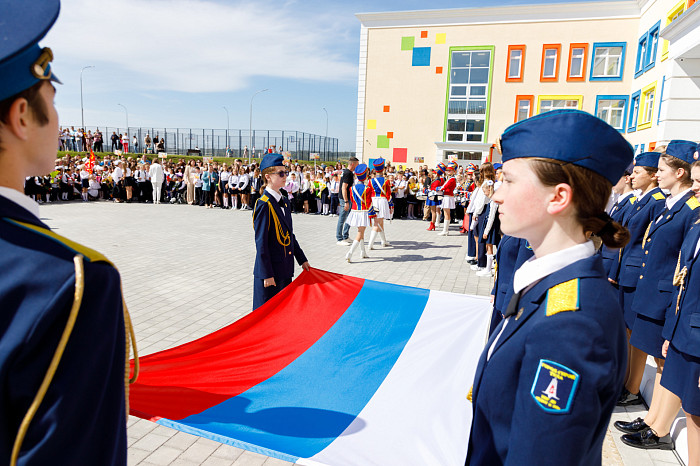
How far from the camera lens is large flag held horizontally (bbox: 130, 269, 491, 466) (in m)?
2.49

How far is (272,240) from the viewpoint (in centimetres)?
491

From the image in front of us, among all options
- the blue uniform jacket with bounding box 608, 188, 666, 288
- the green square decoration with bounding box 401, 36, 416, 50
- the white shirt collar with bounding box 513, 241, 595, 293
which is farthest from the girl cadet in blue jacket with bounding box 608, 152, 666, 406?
the green square decoration with bounding box 401, 36, 416, 50

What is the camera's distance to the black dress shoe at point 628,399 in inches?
171

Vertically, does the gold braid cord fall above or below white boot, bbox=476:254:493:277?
above

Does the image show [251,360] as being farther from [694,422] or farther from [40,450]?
[694,422]

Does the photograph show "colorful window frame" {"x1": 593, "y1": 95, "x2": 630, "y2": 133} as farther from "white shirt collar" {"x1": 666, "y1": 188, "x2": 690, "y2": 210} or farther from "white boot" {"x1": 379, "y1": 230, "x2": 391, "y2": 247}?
"white shirt collar" {"x1": 666, "y1": 188, "x2": 690, "y2": 210}

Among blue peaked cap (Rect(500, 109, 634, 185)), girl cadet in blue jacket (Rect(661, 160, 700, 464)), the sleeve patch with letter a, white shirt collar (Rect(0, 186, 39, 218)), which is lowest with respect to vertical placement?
girl cadet in blue jacket (Rect(661, 160, 700, 464))

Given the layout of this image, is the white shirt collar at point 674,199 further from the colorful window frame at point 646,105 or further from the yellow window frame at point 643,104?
the yellow window frame at point 643,104

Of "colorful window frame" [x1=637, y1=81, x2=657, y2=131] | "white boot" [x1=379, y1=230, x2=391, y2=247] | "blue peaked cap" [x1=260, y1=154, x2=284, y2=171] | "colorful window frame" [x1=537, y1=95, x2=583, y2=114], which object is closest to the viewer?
"blue peaked cap" [x1=260, y1=154, x2=284, y2=171]

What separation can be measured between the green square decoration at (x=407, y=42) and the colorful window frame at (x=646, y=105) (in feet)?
47.2

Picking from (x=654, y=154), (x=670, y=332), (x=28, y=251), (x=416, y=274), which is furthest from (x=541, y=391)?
(x=416, y=274)

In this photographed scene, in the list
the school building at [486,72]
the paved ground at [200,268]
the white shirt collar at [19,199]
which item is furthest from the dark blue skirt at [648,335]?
the school building at [486,72]

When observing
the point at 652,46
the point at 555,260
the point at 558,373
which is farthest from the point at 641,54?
the point at 558,373

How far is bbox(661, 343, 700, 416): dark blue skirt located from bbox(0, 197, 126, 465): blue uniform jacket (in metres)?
3.42
